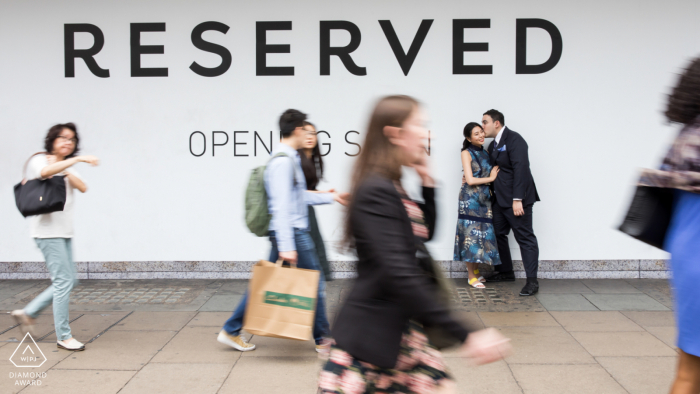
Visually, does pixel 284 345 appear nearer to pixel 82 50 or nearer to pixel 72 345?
pixel 72 345

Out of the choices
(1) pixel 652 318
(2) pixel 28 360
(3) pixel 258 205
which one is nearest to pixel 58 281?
(2) pixel 28 360

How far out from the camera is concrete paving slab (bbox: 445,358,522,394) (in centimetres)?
354

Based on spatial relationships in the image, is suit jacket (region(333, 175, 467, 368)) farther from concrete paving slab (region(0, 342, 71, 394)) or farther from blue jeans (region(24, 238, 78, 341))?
blue jeans (region(24, 238, 78, 341))

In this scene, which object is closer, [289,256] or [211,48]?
[289,256]

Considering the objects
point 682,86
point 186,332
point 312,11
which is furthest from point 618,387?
point 312,11

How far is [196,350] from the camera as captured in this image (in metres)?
4.30

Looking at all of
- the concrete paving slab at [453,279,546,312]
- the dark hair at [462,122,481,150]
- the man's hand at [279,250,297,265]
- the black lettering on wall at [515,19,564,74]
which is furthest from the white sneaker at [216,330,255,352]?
the black lettering on wall at [515,19,564,74]

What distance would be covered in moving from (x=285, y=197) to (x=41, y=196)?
1.81m

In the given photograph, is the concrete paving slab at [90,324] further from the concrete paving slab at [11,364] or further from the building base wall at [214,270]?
the building base wall at [214,270]

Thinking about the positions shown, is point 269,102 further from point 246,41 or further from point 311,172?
point 311,172

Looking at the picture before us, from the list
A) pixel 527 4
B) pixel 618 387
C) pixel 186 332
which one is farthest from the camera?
pixel 527 4

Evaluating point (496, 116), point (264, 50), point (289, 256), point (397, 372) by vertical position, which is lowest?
point (397, 372)

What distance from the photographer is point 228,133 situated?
667 cm

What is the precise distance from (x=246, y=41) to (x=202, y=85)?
734 mm
